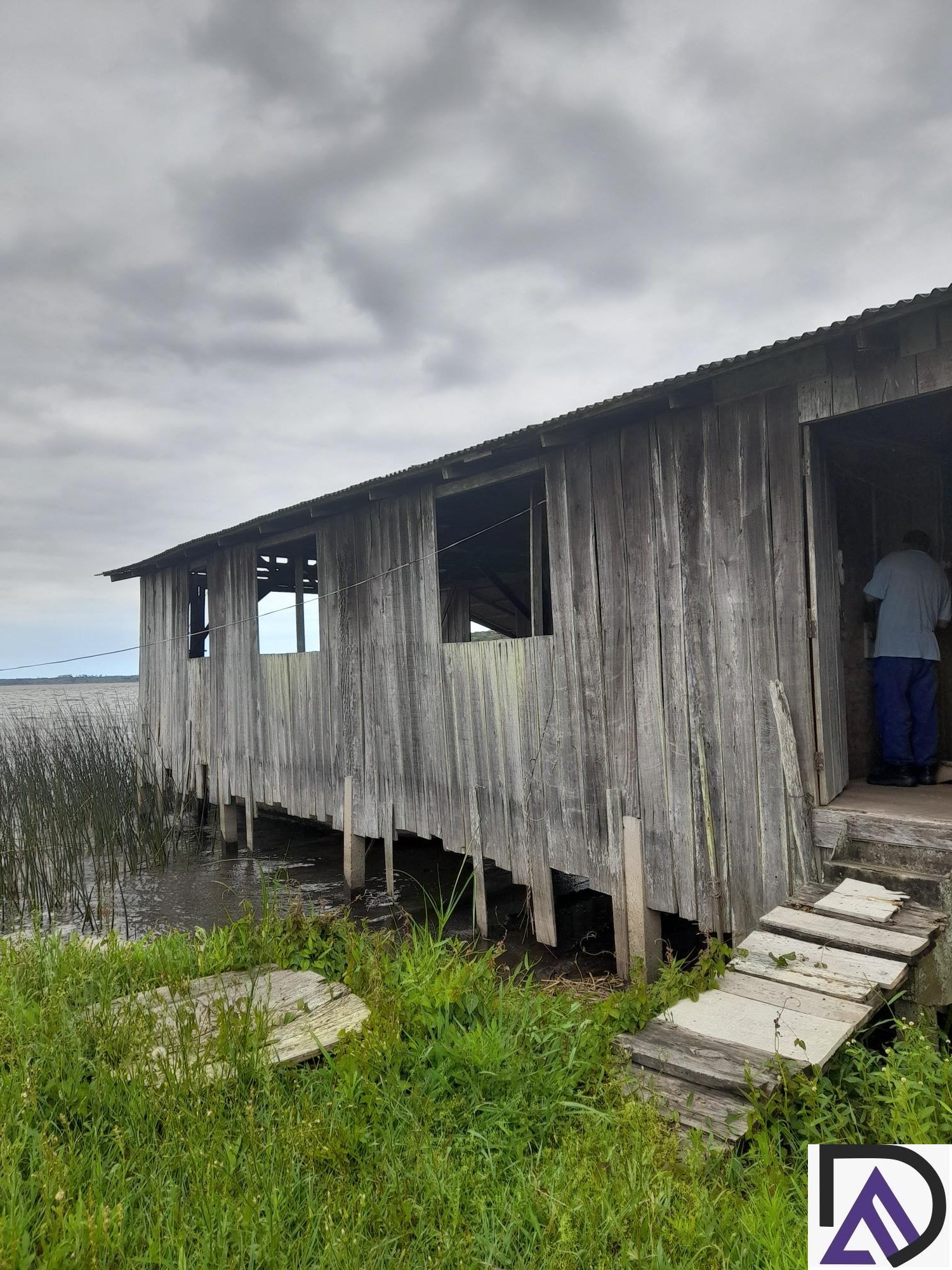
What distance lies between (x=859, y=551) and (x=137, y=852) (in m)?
10.9

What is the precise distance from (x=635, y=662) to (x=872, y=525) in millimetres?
2910

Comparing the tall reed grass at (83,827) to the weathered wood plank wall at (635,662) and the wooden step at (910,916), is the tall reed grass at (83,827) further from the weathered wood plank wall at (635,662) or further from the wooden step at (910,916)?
the wooden step at (910,916)

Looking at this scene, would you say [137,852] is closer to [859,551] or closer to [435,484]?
[435,484]

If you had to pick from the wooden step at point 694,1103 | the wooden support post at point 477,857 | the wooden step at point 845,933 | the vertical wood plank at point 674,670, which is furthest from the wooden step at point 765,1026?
the wooden support post at point 477,857

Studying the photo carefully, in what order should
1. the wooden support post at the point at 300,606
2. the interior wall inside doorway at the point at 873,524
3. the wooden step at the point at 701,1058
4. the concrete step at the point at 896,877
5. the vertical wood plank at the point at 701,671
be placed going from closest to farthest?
the wooden step at the point at 701,1058, the concrete step at the point at 896,877, the vertical wood plank at the point at 701,671, the interior wall inside doorway at the point at 873,524, the wooden support post at the point at 300,606

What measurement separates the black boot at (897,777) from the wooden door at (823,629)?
2.24 ft

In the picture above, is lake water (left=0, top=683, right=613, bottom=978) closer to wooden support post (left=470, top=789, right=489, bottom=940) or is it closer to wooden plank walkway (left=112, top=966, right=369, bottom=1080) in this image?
wooden support post (left=470, top=789, right=489, bottom=940)

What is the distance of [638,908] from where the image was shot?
6.12 metres

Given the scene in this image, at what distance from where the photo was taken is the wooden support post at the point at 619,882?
20.8ft

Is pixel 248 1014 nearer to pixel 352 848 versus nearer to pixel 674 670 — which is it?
pixel 674 670

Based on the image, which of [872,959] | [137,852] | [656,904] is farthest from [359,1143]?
[137,852]

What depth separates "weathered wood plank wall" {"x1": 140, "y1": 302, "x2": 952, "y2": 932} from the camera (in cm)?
525

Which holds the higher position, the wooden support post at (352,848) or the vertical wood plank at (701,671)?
the vertical wood plank at (701,671)

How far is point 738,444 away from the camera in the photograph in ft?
18.0
